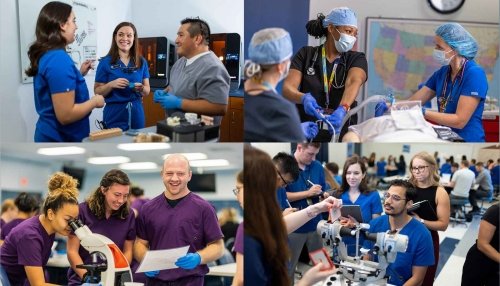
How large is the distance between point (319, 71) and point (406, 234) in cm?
94

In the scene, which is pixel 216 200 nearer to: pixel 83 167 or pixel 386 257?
pixel 83 167

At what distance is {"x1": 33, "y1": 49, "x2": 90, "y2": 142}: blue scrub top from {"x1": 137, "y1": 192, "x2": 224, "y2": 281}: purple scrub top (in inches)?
21.0

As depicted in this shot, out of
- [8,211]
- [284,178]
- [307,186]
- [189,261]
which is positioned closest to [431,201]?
[307,186]

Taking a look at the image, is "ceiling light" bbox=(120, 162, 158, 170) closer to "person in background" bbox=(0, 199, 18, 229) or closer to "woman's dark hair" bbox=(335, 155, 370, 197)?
"person in background" bbox=(0, 199, 18, 229)

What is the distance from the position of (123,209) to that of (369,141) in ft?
4.19

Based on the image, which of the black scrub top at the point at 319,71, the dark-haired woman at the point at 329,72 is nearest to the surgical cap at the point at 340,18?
the dark-haired woman at the point at 329,72

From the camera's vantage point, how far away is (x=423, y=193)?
260 cm

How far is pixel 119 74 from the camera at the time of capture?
8.07 feet

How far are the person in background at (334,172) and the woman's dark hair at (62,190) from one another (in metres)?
1.29

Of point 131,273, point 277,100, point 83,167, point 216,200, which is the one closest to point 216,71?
point 277,100

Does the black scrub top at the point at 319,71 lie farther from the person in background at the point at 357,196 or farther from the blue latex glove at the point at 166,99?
the blue latex glove at the point at 166,99

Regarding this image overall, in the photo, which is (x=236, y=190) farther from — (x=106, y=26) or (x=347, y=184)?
(x=106, y=26)

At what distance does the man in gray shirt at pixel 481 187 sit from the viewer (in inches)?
102

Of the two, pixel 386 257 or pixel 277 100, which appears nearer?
pixel 277 100
